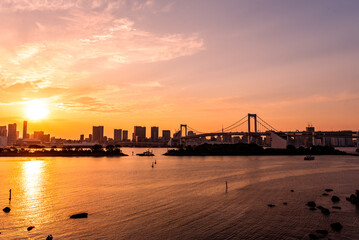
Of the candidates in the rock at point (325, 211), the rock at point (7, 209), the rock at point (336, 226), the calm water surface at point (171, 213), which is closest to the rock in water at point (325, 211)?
the rock at point (325, 211)

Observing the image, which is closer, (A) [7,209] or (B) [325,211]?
(B) [325,211]

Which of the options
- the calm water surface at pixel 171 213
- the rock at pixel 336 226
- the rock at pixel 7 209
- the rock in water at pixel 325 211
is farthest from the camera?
A: the rock at pixel 7 209

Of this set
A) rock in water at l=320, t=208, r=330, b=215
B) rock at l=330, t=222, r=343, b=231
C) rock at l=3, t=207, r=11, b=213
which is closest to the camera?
rock at l=330, t=222, r=343, b=231

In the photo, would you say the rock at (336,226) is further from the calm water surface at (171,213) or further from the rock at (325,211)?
the rock at (325,211)

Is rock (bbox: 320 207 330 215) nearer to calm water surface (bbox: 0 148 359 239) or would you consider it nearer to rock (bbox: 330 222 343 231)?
calm water surface (bbox: 0 148 359 239)

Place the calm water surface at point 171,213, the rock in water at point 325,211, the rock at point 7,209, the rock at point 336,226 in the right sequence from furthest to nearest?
the rock at point 7,209
the rock in water at point 325,211
the rock at point 336,226
the calm water surface at point 171,213

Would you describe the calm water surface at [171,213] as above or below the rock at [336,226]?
below

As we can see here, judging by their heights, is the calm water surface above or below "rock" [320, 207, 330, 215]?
below

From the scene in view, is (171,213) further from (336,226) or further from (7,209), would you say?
(7,209)

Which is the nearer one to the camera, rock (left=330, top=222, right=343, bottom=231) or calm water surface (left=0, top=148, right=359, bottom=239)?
calm water surface (left=0, top=148, right=359, bottom=239)

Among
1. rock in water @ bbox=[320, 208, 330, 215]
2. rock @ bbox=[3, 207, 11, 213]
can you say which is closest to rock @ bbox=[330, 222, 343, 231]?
rock in water @ bbox=[320, 208, 330, 215]

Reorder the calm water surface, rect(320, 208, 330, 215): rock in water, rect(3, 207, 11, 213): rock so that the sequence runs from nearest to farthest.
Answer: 1. the calm water surface
2. rect(320, 208, 330, 215): rock in water
3. rect(3, 207, 11, 213): rock

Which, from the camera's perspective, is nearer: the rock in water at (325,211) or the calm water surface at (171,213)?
the calm water surface at (171,213)

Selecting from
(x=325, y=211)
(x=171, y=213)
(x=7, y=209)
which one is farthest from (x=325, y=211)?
(x=7, y=209)
